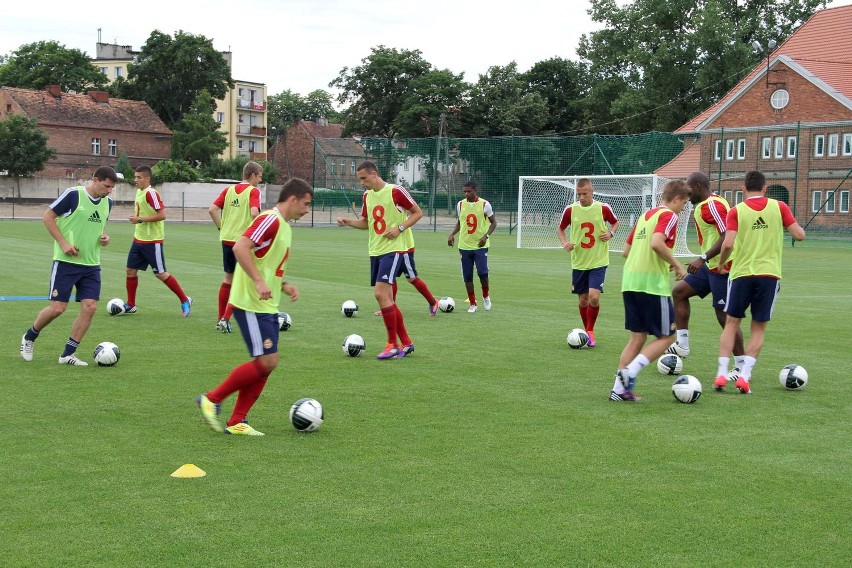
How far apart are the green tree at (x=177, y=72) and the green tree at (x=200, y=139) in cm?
768

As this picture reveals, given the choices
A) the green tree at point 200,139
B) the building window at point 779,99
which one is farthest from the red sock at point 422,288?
the green tree at point 200,139

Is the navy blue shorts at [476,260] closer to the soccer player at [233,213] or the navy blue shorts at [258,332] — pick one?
the soccer player at [233,213]

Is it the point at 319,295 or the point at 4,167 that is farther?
the point at 4,167

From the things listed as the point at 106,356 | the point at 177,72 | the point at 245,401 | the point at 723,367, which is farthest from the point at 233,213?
the point at 177,72

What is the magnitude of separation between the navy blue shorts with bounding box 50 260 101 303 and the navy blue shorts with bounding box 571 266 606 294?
5924 millimetres

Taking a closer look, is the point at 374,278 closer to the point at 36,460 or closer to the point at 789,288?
the point at 36,460

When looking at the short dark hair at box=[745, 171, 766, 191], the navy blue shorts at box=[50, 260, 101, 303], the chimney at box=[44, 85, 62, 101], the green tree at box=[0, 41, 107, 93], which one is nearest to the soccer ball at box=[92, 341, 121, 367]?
the navy blue shorts at box=[50, 260, 101, 303]

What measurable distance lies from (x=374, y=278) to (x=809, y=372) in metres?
5.03

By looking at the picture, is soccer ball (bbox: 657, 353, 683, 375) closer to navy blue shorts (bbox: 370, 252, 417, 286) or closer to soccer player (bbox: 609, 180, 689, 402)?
soccer player (bbox: 609, 180, 689, 402)

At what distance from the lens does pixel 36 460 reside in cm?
625

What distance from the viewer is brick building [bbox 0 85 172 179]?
8194 cm

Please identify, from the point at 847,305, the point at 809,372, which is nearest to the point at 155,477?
the point at 809,372

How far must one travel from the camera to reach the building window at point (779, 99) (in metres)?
53.8

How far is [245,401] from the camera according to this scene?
7188 mm
